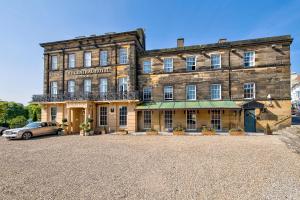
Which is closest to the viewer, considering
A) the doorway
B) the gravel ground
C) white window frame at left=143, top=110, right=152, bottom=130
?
the gravel ground

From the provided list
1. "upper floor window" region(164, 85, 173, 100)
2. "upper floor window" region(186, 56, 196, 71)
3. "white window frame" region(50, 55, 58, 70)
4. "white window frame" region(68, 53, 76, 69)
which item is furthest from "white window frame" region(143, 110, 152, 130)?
"white window frame" region(50, 55, 58, 70)

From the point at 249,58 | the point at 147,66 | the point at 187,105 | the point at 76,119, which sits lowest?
the point at 76,119

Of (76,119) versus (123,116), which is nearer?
(123,116)

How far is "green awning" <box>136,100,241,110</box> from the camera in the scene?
53.7ft

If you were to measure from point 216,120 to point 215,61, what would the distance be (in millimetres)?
6522

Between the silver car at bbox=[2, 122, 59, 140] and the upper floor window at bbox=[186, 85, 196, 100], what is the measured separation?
15.0 meters

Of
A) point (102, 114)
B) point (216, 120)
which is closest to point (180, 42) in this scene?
point (216, 120)

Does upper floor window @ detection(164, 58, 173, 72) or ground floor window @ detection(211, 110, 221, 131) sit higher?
upper floor window @ detection(164, 58, 173, 72)

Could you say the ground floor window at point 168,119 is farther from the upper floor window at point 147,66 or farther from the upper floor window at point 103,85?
the upper floor window at point 103,85

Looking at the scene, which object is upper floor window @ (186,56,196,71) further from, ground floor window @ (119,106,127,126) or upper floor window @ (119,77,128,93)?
ground floor window @ (119,106,127,126)

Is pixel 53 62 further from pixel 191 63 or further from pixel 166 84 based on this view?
pixel 191 63

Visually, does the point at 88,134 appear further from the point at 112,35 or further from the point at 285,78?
the point at 285,78

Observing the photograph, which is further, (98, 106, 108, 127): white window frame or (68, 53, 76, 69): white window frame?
(68, 53, 76, 69): white window frame

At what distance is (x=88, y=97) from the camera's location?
1888 centimetres
